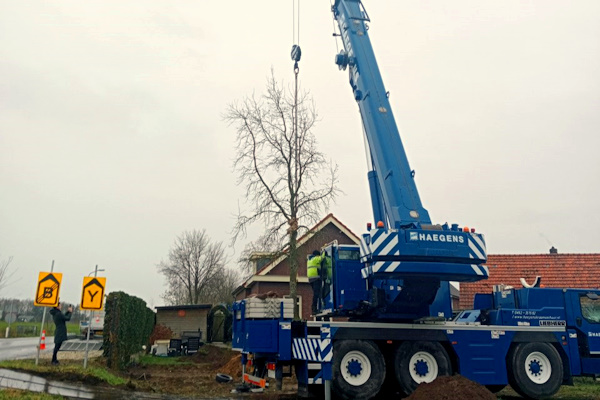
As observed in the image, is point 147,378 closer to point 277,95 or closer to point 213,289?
point 277,95

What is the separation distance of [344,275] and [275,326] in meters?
2.01

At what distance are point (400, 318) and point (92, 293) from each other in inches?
329

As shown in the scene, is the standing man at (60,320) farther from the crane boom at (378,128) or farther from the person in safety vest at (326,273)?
the crane boom at (378,128)

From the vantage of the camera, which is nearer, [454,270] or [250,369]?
[454,270]

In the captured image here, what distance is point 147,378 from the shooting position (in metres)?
15.1

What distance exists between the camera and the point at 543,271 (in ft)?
74.5

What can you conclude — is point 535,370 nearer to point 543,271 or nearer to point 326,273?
point 326,273

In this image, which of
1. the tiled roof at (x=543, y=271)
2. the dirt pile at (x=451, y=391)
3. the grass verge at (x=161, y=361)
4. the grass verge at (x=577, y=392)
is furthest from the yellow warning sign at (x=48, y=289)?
the tiled roof at (x=543, y=271)

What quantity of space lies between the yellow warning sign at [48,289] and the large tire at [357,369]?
314 inches

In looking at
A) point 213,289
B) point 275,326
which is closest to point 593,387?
point 275,326

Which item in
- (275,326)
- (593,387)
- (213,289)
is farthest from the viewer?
(213,289)

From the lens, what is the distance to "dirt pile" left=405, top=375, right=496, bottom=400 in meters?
9.42

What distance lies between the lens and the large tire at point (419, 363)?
11188 millimetres

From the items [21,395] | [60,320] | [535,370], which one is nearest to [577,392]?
[535,370]
